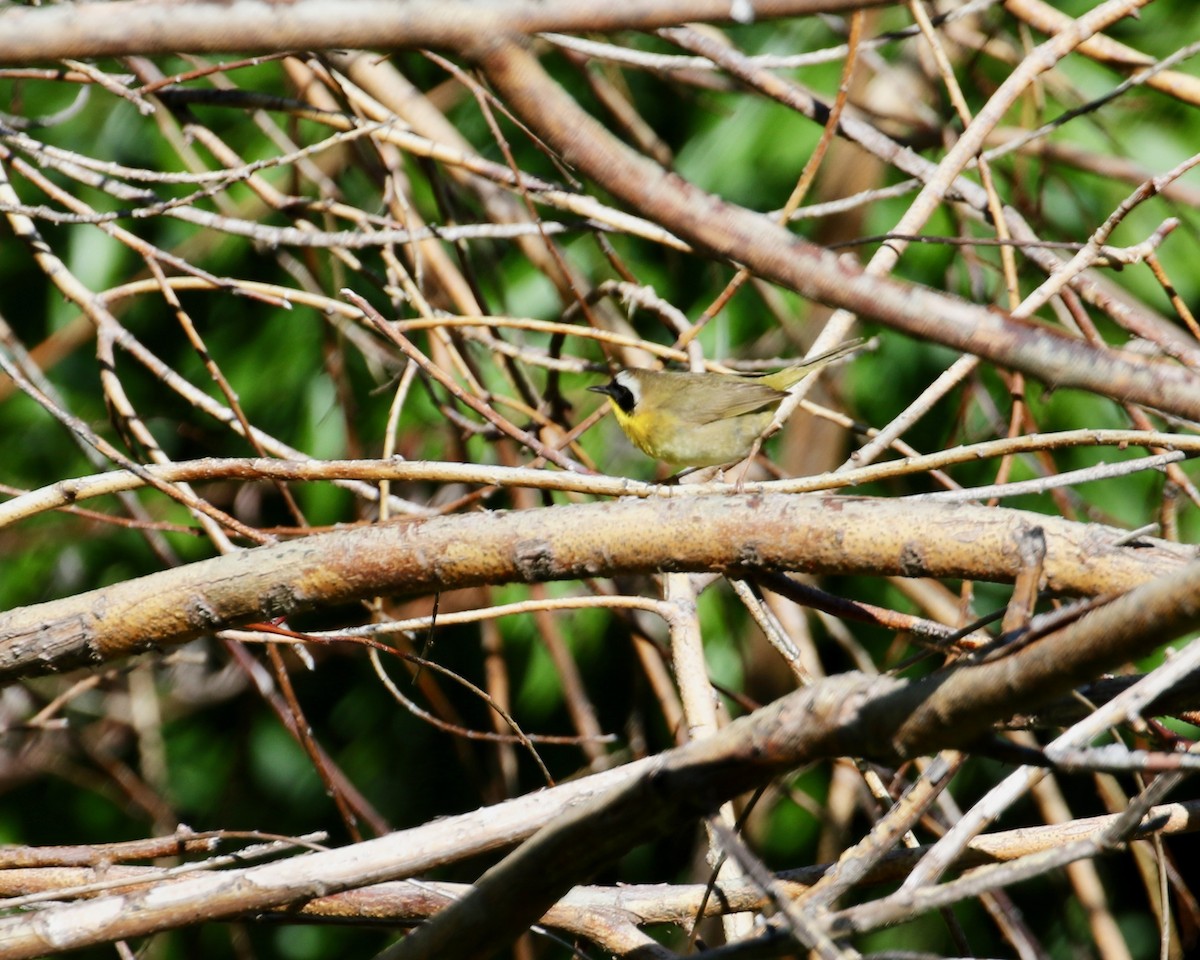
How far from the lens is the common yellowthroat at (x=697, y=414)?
11.3 ft

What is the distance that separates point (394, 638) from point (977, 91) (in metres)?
2.24

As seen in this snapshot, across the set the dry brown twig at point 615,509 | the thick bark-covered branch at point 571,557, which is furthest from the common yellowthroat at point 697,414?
the thick bark-covered branch at point 571,557

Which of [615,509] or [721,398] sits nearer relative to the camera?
[615,509]

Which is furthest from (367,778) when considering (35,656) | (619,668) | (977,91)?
(977,91)

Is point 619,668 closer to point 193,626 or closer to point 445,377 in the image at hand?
point 445,377

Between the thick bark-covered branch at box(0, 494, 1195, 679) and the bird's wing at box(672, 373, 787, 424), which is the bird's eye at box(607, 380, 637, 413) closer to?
the bird's wing at box(672, 373, 787, 424)

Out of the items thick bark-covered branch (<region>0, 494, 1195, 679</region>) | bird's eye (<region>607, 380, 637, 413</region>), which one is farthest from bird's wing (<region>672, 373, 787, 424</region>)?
thick bark-covered branch (<region>0, 494, 1195, 679</region>)

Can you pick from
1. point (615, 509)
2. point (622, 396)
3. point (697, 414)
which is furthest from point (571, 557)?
point (697, 414)

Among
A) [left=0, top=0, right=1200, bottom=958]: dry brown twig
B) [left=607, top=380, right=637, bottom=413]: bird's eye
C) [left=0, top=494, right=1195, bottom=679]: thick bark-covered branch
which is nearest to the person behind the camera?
[left=0, top=0, right=1200, bottom=958]: dry brown twig

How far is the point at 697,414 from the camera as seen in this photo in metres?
3.56

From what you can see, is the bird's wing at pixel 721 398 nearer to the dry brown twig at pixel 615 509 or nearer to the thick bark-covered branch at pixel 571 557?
the dry brown twig at pixel 615 509

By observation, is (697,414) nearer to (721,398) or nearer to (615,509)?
(721,398)

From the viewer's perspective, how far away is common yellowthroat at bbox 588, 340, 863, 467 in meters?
3.44

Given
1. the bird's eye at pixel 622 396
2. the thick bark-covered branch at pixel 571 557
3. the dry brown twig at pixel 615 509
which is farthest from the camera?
the bird's eye at pixel 622 396
